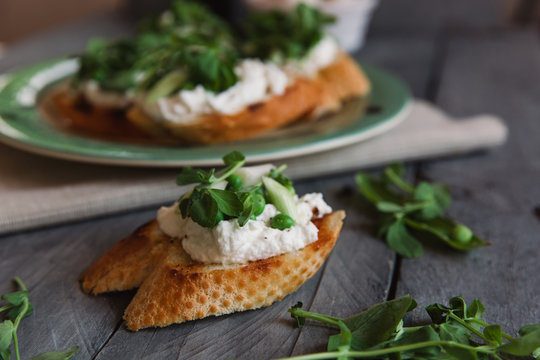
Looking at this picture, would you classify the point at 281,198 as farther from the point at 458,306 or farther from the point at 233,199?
the point at 458,306

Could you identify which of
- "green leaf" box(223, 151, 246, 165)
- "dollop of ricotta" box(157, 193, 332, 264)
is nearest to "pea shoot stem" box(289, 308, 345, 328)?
"dollop of ricotta" box(157, 193, 332, 264)

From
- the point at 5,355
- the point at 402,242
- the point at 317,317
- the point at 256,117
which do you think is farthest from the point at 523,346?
the point at 256,117

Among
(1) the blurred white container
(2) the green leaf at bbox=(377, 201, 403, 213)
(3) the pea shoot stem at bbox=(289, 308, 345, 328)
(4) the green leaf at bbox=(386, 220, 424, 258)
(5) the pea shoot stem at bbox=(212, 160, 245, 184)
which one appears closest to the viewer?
(3) the pea shoot stem at bbox=(289, 308, 345, 328)

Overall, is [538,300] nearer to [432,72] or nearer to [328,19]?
[328,19]

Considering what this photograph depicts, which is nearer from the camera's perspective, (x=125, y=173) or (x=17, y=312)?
(x=17, y=312)

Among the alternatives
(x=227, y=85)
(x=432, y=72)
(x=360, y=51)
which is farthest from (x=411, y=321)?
(x=360, y=51)

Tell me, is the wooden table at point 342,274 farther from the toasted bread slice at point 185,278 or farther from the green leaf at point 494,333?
the green leaf at point 494,333

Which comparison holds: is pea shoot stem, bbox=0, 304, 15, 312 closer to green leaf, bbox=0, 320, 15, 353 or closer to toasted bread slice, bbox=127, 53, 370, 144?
green leaf, bbox=0, 320, 15, 353
